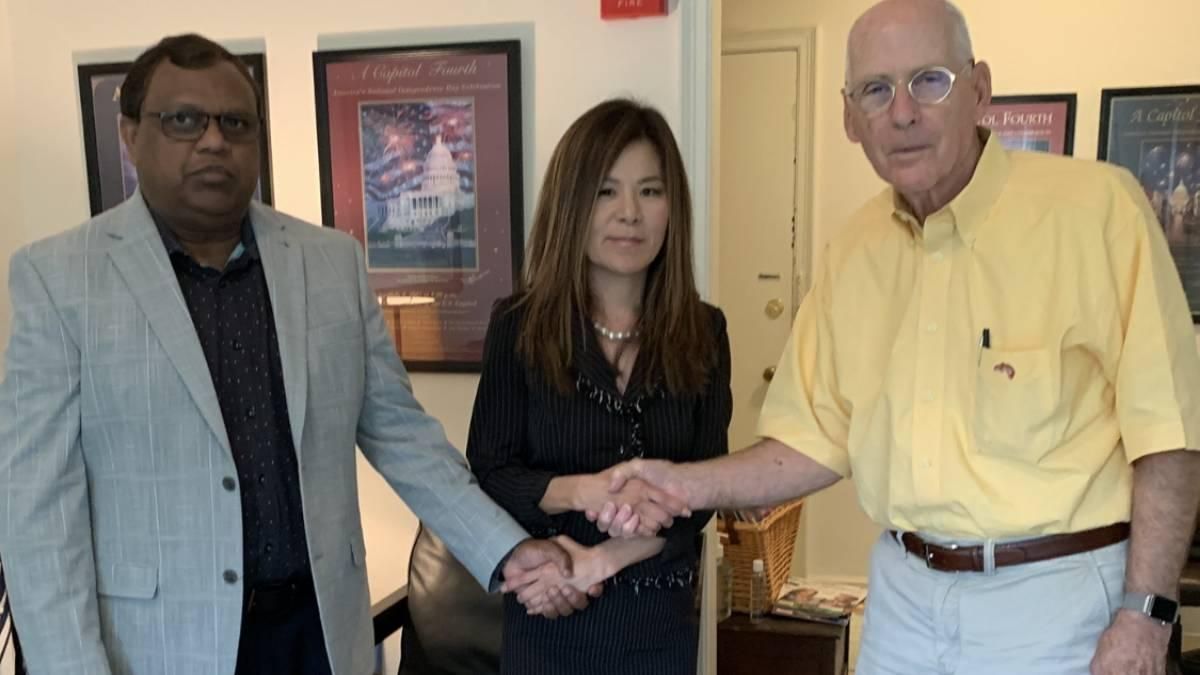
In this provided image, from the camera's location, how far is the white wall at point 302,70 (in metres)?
2.21

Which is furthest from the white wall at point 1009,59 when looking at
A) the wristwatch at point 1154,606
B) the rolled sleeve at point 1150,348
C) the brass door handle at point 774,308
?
the wristwatch at point 1154,606

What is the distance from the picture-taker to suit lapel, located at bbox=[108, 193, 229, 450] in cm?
128

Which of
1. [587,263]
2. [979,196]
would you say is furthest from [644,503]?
[979,196]

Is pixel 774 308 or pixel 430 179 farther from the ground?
pixel 430 179

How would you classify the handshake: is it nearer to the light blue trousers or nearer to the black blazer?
the black blazer

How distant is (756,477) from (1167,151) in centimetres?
263

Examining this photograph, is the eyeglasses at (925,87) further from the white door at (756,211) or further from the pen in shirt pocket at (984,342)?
the white door at (756,211)

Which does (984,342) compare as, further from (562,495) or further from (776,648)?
(776,648)

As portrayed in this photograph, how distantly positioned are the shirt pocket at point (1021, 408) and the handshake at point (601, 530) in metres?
0.48

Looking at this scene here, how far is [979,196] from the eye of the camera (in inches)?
54.4

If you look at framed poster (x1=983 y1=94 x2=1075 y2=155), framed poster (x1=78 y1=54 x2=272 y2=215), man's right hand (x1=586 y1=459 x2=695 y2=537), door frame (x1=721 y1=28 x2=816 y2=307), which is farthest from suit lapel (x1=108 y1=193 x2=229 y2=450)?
framed poster (x1=983 y1=94 x2=1075 y2=155)

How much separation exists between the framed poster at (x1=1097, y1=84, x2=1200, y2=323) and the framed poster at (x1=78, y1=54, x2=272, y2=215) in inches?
114

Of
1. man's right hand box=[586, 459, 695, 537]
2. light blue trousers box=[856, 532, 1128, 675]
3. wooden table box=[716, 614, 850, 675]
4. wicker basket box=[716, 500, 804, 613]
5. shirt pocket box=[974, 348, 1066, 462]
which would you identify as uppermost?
shirt pocket box=[974, 348, 1066, 462]

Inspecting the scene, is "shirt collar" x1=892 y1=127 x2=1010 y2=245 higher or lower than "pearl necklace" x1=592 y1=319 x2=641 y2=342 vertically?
higher
